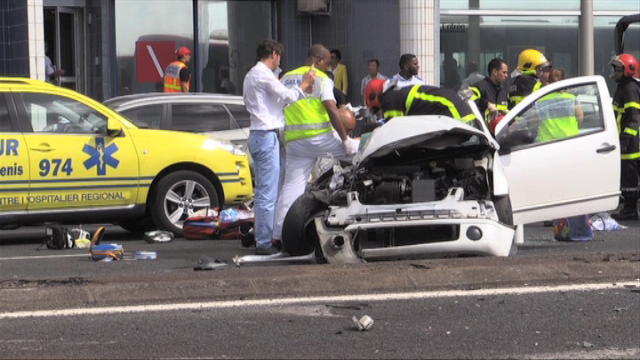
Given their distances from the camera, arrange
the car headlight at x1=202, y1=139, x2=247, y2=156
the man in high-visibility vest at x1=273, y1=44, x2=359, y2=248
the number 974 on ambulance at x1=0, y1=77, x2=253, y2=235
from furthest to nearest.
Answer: the car headlight at x1=202, y1=139, x2=247, y2=156, the number 974 on ambulance at x1=0, y1=77, x2=253, y2=235, the man in high-visibility vest at x1=273, y1=44, x2=359, y2=248

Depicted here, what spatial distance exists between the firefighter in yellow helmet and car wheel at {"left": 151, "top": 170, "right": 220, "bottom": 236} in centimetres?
328

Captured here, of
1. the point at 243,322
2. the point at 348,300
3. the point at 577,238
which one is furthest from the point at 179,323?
the point at 577,238

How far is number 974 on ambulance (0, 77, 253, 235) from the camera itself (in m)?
11.9

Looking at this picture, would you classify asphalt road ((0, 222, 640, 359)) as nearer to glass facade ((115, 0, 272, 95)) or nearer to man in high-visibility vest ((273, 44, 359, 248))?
man in high-visibility vest ((273, 44, 359, 248))

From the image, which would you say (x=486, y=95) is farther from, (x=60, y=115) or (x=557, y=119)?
(x=60, y=115)

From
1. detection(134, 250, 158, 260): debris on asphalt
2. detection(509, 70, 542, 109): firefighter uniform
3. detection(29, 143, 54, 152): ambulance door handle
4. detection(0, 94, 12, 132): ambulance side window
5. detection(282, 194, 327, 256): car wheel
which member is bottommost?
detection(134, 250, 158, 260): debris on asphalt

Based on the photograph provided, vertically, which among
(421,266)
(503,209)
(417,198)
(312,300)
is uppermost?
(417,198)

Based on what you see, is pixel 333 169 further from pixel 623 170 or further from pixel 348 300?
pixel 623 170

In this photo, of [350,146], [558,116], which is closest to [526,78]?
[558,116]

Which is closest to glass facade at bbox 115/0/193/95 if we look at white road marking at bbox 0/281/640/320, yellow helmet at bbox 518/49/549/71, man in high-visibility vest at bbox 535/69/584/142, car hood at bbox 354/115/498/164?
yellow helmet at bbox 518/49/549/71

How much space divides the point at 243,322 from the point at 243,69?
43.9 feet

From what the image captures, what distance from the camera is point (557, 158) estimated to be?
33.9ft

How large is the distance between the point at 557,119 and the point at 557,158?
38 centimetres

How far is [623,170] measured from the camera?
13.5 meters
